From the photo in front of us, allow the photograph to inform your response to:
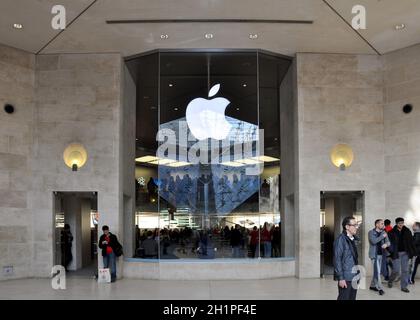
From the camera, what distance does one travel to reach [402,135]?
1302cm

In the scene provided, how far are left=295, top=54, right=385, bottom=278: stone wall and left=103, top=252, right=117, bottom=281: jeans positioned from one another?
4.47 meters

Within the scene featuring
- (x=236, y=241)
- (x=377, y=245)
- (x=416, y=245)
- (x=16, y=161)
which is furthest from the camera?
(x=236, y=241)

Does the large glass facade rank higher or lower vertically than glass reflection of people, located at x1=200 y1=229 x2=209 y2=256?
higher

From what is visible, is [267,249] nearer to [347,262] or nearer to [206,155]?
[206,155]

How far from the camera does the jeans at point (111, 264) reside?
12.1m

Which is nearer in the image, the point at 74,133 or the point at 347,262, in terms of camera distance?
the point at 347,262

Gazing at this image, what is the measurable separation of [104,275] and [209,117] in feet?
15.5

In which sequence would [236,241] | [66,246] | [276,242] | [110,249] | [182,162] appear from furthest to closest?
[66,246], [276,242], [182,162], [236,241], [110,249]

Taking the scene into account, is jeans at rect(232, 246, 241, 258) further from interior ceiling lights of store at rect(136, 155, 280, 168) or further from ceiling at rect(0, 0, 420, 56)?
ceiling at rect(0, 0, 420, 56)

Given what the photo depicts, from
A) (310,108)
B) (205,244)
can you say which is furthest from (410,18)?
(205,244)

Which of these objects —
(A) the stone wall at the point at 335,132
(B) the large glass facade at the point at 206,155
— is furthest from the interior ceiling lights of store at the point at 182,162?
(A) the stone wall at the point at 335,132

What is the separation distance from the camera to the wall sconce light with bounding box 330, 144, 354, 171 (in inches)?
517

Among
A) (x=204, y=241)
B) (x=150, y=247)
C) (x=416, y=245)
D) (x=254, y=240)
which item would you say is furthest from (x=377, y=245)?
(x=150, y=247)

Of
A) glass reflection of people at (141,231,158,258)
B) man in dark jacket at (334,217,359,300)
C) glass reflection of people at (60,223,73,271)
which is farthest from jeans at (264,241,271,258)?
man in dark jacket at (334,217,359,300)
